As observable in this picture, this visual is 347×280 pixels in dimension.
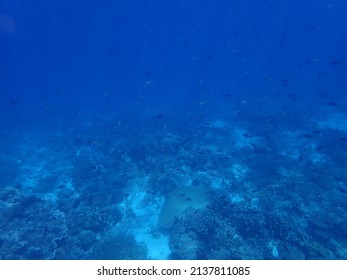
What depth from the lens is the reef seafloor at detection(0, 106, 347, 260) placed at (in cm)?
995

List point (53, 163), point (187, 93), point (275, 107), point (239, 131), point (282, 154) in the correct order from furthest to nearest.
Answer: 1. point (187, 93)
2. point (275, 107)
3. point (239, 131)
4. point (53, 163)
5. point (282, 154)

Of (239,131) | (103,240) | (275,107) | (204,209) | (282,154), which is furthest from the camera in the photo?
(275,107)

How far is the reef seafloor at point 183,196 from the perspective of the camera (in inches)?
392

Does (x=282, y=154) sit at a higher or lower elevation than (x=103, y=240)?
higher

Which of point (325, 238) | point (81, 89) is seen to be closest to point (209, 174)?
point (325, 238)

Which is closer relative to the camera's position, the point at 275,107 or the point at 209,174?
the point at 209,174

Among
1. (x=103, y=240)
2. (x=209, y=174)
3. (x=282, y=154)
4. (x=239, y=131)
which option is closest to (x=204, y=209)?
(x=209, y=174)

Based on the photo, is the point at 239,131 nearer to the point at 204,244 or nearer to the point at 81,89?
the point at 204,244

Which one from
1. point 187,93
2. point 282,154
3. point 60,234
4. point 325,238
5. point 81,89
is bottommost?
point 325,238

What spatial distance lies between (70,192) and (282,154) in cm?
1237

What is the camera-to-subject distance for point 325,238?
31.5 ft

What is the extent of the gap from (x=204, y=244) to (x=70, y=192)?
797cm

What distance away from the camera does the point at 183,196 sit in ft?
40.6

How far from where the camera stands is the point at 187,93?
36906 millimetres
